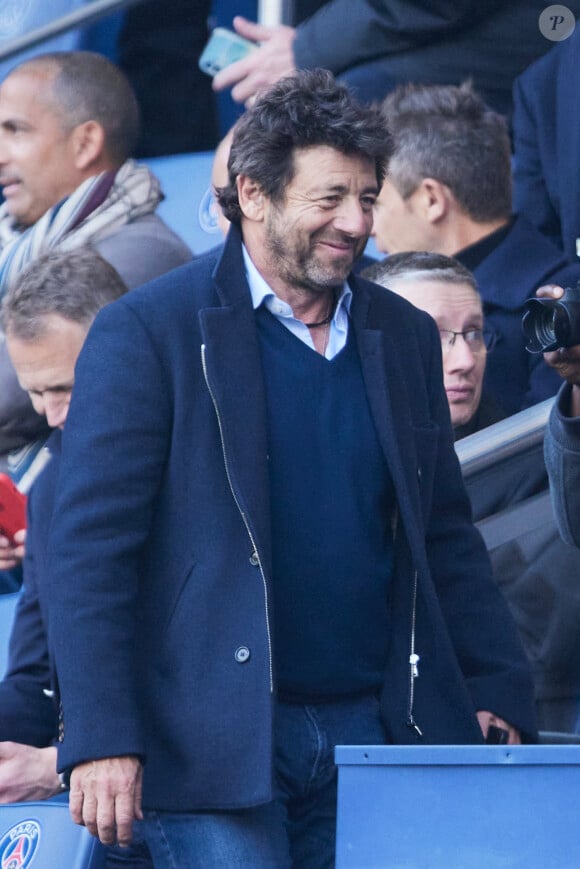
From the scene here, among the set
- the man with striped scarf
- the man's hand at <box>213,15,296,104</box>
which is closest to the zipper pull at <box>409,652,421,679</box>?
the man with striped scarf

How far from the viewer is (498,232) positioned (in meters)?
4.25

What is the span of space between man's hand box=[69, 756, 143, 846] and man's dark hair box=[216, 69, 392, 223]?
38.1 inches

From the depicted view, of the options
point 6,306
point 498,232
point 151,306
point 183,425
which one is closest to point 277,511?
point 183,425

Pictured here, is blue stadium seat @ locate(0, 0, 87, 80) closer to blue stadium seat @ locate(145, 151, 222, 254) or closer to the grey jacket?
blue stadium seat @ locate(145, 151, 222, 254)

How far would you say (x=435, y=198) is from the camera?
170 inches

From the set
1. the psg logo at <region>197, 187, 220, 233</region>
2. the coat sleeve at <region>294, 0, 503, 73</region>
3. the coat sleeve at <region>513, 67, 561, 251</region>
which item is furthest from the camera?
the psg logo at <region>197, 187, 220, 233</region>

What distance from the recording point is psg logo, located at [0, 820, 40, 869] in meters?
2.75

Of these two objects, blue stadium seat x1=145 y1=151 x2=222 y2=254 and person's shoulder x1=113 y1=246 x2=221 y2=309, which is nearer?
person's shoulder x1=113 y1=246 x2=221 y2=309

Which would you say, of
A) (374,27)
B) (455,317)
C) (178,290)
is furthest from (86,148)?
(178,290)

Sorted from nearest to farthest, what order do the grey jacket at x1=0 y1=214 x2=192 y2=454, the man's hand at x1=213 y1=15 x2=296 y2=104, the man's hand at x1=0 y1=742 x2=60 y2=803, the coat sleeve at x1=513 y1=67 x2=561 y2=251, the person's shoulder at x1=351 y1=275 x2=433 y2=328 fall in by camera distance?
1. the person's shoulder at x1=351 y1=275 x2=433 y2=328
2. the man's hand at x1=0 y1=742 x2=60 y2=803
3. the grey jacket at x1=0 y1=214 x2=192 y2=454
4. the coat sleeve at x1=513 y1=67 x2=561 y2=251
5. the man's hand at x1=213 y1=15 x2=296 y2=104

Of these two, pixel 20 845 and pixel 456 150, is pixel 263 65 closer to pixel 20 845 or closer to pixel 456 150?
pixel 456 150

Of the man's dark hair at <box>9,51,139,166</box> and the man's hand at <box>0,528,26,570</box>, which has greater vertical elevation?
the man's dark hair at <box>9,51,139,166</box>

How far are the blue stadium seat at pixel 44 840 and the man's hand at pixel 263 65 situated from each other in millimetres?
2940

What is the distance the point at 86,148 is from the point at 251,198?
8.60ft
